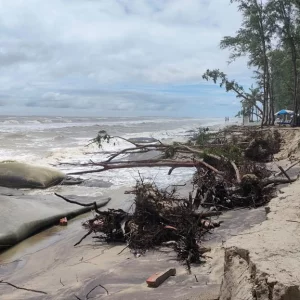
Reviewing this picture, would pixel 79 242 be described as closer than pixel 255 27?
Yes

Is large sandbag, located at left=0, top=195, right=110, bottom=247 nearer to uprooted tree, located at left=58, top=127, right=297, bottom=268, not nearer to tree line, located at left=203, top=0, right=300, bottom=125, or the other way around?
uprooted tree, located at left=58, top=127, right=297, bottom=268

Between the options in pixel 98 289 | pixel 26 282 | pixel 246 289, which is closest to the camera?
pixel 246 289

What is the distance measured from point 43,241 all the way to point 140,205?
1839 mm

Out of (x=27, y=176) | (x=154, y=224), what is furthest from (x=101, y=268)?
(x=27, y=176)

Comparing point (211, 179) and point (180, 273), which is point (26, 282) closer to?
point (180, 273)

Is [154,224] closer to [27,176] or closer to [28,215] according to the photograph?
[28,215]

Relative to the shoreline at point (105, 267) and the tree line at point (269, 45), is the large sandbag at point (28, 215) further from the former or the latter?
the tree line at point (269, 45)

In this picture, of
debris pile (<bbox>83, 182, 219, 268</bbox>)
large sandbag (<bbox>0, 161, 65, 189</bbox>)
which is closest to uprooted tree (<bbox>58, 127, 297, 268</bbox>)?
debris pile (<bbox>83, 182, 219, 268</bbox>)

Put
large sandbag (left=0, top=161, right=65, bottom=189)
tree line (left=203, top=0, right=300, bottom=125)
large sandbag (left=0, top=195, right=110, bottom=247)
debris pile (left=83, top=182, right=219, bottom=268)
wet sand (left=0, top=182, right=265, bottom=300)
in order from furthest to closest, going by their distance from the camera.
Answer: tree line (left=203, top=0, right=300, bottom=125) → large sandbag (left=0, top=161, right=65, bottom=189) → large sandbag (left=0, top=195, right=110, bottom=247) → debris pile (left=83, top=182, right=219, bottom=268) → wet sand (left=0, top=182, right=265, bottom=300)

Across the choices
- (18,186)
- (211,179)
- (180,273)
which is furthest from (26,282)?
(18,186)

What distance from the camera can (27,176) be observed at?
1121 cm

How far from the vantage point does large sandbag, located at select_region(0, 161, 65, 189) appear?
36.4 feet

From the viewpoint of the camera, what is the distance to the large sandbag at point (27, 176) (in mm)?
11094

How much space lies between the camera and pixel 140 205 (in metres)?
5.64
